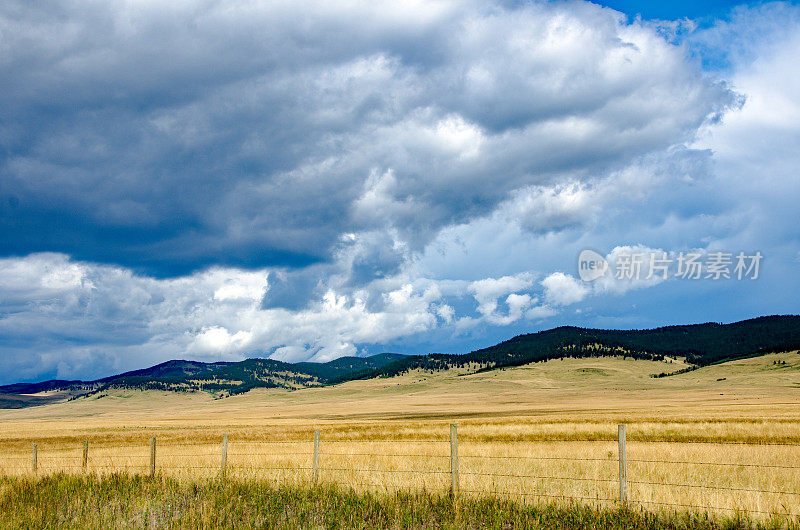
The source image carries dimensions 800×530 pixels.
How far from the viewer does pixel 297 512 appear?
11242 mm

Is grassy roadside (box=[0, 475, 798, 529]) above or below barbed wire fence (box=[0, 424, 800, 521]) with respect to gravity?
above

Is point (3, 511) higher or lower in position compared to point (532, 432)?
higher

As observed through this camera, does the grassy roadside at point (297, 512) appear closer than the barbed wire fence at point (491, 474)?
Yes

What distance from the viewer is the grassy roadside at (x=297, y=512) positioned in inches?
409

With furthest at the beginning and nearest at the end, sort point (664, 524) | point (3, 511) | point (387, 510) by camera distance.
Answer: point (3, 511) → point (387, 510) → point (664, 524)

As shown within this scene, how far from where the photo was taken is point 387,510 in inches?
448

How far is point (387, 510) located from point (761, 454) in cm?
2114

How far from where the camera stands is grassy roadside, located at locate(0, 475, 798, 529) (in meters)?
10.4

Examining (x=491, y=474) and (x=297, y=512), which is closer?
(x=297, y=512)

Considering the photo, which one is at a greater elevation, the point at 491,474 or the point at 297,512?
the point at 297,512

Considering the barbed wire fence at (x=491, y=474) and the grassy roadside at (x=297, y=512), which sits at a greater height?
the grassy roadside at (x=297, y=512)

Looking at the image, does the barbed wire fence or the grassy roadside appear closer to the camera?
the grassy roadside

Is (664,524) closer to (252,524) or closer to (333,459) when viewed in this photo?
(252,524)

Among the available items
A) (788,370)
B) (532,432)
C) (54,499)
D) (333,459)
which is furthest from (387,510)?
(788,370)
